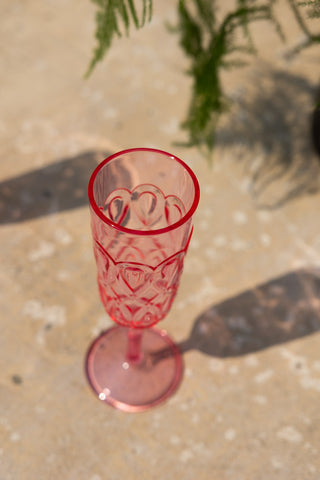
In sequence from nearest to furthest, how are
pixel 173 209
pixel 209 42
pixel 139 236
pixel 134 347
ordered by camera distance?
pixel 139 236
pixel 173 209
pixel 134 347
pixel 209 42

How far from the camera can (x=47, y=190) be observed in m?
1.08

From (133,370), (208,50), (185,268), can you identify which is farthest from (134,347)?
(208,50)

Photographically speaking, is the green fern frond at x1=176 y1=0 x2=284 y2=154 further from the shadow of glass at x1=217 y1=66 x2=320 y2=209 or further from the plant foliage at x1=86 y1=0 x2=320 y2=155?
the shadow of glass at x1=217 y1=66 x2=320 y2=209

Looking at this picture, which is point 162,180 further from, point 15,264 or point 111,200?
point 15,264

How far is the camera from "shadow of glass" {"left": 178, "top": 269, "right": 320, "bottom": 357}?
3.06 ft

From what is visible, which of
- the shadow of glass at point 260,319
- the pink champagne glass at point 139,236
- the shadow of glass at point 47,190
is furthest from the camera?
the shadow of glass at point 47,190

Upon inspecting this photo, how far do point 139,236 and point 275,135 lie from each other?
2.31 ft

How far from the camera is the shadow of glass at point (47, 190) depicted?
105 cm

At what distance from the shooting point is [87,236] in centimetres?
102

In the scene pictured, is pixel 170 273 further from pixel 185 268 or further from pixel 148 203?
pixel 185 268

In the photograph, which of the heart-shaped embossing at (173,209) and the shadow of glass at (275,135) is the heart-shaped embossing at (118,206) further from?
the shadow of glass at (275,135)

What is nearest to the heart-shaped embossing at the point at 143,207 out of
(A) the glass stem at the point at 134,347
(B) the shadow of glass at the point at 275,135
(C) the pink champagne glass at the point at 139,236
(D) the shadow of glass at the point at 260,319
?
(C) the pink champagne glass at the point at 139,236

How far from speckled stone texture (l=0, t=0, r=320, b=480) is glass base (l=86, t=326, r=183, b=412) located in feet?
0.05

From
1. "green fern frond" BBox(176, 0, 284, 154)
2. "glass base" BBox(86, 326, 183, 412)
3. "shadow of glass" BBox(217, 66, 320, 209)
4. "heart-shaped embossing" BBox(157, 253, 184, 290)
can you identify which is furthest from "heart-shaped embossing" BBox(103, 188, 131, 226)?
"shadow of glass" BBox(217, 66, 320, 209)
